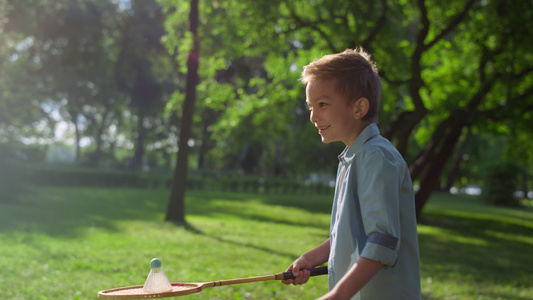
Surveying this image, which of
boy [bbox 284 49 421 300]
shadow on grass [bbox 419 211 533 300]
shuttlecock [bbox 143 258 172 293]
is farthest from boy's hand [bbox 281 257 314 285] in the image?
shadow on grass [bbox 419 211 533 300]

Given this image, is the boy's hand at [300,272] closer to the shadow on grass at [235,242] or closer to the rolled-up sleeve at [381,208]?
the rolled-up sleeve at [381,208]

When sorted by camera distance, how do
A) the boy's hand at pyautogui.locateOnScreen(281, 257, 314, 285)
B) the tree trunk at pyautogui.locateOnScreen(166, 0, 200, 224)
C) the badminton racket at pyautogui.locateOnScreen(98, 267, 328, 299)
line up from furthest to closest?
the tree trunk at pyautogui.locateOnScreen(166, 0, 200, 224), the boy's hand at pyautogui.locateOnScreen(281, 257, 314, 285), the badminton racket at pyautogui.locateOnScreen(98, 267, 328, 299)

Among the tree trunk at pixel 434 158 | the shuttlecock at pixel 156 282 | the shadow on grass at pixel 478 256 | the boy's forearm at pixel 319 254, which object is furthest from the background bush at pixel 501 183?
the shuttlecock at pixel 156 282

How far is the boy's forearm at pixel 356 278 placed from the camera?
81.0 inches

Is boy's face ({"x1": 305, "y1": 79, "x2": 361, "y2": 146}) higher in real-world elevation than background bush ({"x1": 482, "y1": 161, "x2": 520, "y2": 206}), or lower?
higher

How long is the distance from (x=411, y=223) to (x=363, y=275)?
40 cm

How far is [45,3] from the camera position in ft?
107

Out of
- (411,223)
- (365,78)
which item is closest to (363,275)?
(411,223)

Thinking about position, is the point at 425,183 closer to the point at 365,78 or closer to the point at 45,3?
the point at 365,78

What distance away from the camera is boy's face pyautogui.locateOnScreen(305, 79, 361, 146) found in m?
2.46

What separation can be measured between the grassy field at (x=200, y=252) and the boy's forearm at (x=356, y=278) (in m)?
5.14

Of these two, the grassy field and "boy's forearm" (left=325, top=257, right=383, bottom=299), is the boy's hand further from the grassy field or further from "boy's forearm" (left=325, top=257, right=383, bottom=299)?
the grassy field

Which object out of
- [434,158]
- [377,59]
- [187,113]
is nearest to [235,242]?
[187,113]

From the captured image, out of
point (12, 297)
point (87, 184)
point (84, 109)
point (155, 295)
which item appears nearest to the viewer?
point (155, 295)
